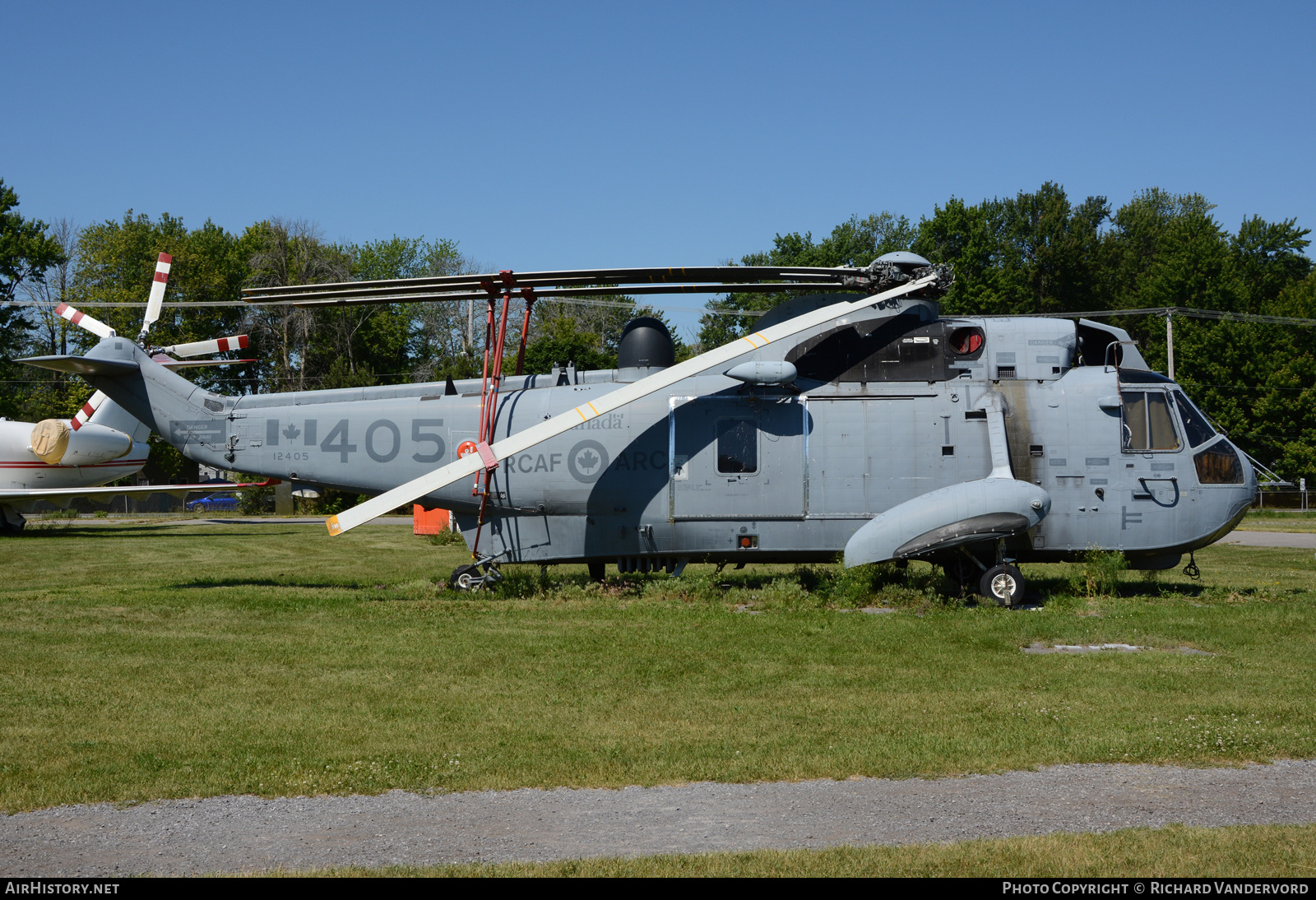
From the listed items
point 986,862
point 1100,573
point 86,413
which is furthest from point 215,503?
point 986,862

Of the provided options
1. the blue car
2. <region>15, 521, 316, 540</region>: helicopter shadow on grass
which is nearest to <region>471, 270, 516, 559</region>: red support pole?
<region>15, 521, 316, 540</region>: helicopter shadow on grass

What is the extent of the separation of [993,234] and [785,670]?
228 ft

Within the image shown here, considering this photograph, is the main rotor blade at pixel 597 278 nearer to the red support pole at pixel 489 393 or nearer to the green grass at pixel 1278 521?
the red support pole at pixel 489 393

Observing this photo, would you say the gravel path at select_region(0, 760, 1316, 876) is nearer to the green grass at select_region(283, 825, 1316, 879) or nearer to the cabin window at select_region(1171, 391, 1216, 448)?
the green grass at select_region(283, 825, 1316, 879)

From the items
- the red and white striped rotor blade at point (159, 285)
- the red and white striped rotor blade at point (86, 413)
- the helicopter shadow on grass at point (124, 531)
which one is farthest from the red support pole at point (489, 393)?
the red and white striped rotor blade at point (86, 413)

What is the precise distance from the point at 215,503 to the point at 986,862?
62.9 metres

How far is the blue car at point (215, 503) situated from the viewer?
195 feet

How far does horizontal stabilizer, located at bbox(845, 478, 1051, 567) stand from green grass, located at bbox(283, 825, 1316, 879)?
319 inches

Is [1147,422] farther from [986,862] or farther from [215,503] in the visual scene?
[215,503]

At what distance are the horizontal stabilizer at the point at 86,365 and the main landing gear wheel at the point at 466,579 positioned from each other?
640 cm

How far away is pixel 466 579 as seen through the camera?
15.3 metres

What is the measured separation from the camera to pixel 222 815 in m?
5.70

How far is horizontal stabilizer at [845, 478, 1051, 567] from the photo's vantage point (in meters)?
13.3

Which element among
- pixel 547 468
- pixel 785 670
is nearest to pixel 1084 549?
pixel 785 670
